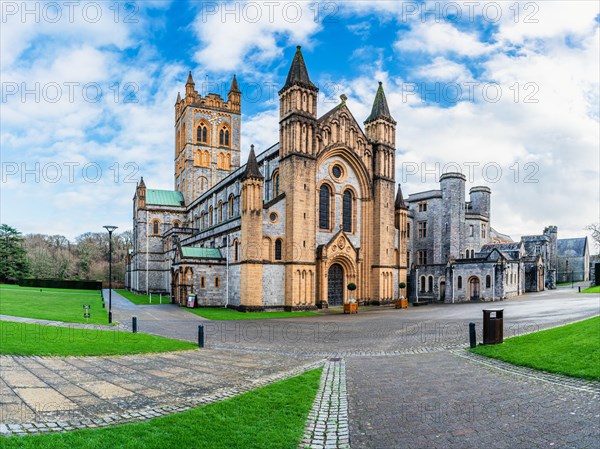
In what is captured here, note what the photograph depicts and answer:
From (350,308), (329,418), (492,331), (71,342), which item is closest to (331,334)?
(492,331)

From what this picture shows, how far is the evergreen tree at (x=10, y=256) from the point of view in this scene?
2408 inches

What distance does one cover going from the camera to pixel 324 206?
1464 inches

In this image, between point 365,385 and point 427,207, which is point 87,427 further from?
point 427,207

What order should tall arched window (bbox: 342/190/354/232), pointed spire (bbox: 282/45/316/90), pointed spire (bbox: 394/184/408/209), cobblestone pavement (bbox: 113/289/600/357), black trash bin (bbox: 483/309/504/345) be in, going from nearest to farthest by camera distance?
black trash bin (bbox: 483/309/504/345) < cobblestone pavement (bbox: 113/289/600/357) < pointed spire (bbox: 282/45/316/90) < tall arched window (bbox: 342/190/354/232) < pointed spire (bbox: 394/184/408/209)

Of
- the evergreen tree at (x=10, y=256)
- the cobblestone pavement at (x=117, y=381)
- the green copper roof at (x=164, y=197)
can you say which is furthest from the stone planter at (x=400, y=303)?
the evergreen tree at (x=10, y=256)

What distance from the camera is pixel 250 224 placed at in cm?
3192

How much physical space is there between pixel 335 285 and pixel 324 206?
728 centimetres

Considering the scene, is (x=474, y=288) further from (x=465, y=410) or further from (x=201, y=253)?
(x=465, y=410)

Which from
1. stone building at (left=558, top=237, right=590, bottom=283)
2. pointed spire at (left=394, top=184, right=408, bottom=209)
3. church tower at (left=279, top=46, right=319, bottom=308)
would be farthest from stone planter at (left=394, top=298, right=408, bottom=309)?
stone building at (left=558, top=237, right=590, bottom=283)

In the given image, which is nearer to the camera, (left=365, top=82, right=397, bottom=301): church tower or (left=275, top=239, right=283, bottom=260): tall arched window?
(left=275, top=239, right=283, bottom=260): tall arched window

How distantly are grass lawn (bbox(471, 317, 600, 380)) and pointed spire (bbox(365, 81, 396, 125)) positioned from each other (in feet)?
95.3

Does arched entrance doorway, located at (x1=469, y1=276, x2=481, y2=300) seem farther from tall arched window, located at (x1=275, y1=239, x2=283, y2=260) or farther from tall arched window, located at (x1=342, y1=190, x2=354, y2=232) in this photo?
tall arched window, located at (x1=275, y1=239, x2=283, y2=260)

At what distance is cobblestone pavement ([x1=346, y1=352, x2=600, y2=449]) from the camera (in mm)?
6422

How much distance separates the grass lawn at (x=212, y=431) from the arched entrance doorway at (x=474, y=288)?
4263 cm
